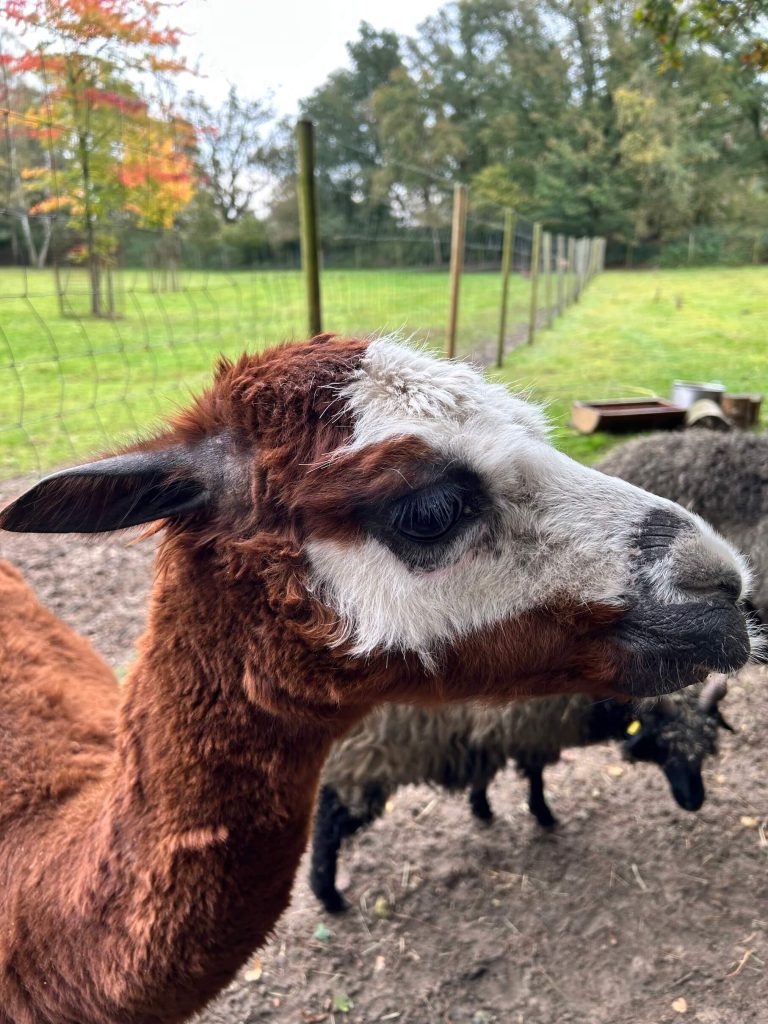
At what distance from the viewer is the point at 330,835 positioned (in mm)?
3041

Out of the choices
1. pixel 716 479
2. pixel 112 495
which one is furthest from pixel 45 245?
pixel 716 479

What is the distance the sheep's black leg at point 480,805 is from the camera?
3.41 meters

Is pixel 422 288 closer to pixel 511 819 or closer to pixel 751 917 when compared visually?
pixel 511 819

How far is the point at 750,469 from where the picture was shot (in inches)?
163

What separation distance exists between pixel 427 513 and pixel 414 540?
0.21ft

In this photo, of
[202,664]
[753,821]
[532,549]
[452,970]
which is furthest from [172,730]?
[753,821]

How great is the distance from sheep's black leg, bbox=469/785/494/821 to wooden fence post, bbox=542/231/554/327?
1599 centimetres

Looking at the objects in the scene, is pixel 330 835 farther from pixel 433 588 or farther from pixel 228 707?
pixel 433 588

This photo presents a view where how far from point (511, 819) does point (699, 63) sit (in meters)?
45.3

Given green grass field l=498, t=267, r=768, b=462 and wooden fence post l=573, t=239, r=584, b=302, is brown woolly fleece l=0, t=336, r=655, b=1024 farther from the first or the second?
wooden fence post l=573, t=239, r=584, b=302

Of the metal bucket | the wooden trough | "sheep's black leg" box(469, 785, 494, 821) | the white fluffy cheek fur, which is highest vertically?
the white fluffy cheek fur

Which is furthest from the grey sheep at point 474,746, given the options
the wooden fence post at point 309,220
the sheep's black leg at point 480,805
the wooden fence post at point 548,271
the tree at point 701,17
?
the wooden fence post at point 548,271

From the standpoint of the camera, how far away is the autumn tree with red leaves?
149 inches

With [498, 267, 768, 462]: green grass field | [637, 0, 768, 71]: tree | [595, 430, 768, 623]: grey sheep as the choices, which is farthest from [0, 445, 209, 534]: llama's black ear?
[637, 0, 768, 71]: tree
